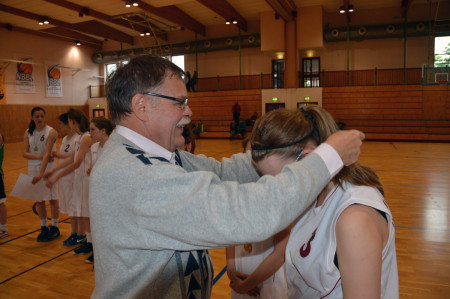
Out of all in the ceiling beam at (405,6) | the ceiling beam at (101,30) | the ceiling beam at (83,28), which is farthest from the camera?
the ceiling beam at (101,30)

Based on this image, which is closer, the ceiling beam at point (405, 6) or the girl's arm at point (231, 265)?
the girl's arm at point (231, 265)

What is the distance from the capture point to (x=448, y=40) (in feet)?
53.5

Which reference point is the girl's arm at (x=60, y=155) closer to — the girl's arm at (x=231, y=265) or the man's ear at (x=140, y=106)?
the girl's arm at (x=231, y=265)

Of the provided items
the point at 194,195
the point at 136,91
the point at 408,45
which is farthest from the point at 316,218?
the point at 408,45

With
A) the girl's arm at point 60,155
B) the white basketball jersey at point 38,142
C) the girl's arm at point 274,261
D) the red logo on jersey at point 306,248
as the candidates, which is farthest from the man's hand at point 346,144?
the white basketball jersey at point 38,142

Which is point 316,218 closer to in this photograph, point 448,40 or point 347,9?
point 347,9

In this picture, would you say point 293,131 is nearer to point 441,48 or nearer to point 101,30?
point 441,48

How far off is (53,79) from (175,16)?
10204 mm

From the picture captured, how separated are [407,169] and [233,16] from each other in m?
12.2

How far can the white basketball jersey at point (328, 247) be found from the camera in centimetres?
114

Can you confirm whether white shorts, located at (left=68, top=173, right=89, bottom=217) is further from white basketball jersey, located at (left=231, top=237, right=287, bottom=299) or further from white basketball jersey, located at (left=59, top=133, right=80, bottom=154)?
white basketball jersey, located at (left=231, top=237, right=287, bottom=299)

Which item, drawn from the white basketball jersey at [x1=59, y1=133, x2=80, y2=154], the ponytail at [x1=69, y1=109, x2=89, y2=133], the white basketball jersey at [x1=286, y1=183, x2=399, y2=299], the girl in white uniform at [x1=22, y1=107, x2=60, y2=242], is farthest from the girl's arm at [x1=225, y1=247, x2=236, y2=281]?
the girl in white uniform at [x1=22, y1=107, x2=60, y2=242]

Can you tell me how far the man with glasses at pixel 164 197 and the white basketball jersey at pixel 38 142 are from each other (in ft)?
14.1

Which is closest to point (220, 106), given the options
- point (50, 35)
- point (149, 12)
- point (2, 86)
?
point (149, 12)
